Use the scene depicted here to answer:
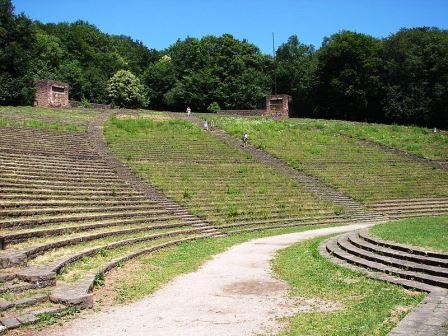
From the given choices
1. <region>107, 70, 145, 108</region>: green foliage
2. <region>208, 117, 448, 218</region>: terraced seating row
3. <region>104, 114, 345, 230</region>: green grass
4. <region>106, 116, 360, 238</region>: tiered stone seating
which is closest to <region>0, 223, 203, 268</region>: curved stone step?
<region>106, 116, 360, 238</region>: tiered stone seating

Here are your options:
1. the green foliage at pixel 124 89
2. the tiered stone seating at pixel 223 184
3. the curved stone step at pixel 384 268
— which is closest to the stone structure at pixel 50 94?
the tiered stone seating at pixel 223 184

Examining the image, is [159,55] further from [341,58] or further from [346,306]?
[346,306]

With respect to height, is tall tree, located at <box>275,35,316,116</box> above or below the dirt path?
above

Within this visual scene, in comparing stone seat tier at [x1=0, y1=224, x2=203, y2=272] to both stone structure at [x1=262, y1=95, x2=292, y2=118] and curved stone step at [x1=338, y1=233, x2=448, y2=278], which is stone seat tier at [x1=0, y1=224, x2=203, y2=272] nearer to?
curved stone step at [x1=338, y1=233, x2=448, y2=278]

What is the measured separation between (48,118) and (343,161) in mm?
22007

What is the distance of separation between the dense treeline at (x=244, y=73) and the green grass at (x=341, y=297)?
4019cm

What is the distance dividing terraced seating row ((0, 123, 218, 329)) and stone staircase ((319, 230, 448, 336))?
17.3 ft

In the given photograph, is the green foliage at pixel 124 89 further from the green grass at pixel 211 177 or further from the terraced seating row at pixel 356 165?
the green grass at pixel 211 177

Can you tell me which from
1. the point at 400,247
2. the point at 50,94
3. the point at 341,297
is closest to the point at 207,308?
the point at 341,297

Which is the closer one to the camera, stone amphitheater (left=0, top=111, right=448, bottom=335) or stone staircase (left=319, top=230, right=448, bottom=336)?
stone staircase (left=319, top=230, right=448, bottom=336)

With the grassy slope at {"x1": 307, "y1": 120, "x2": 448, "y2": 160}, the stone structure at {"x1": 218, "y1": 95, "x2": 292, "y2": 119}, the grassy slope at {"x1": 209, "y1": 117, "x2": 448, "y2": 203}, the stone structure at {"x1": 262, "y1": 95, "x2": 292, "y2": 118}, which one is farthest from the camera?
the stone structure at {"x1": 262, "y1": 95, "x2": 292, "y2": 118}

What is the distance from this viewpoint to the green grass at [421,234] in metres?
11.2

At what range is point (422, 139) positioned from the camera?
42.2 metres

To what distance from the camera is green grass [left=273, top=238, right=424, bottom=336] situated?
6.93 m
